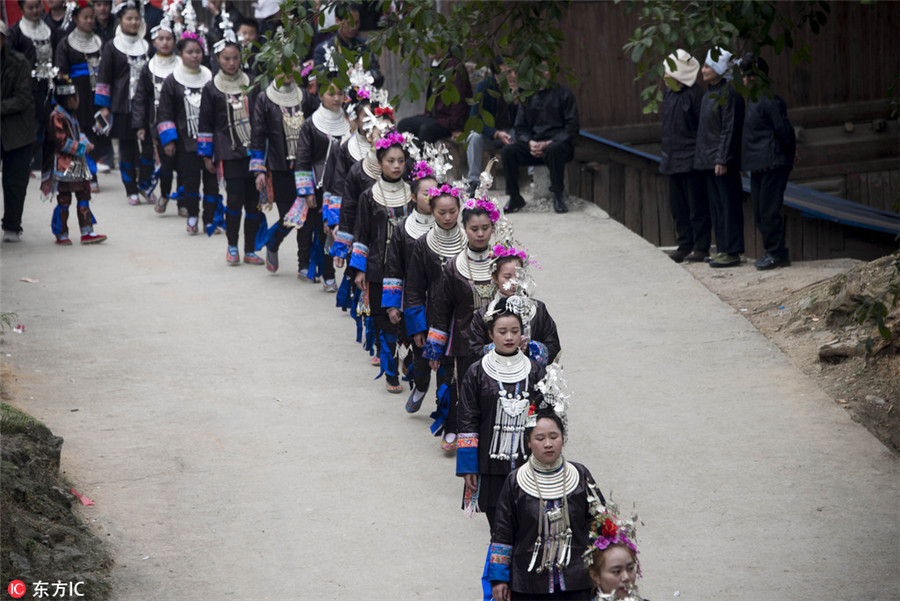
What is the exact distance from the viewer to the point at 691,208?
1188 cm

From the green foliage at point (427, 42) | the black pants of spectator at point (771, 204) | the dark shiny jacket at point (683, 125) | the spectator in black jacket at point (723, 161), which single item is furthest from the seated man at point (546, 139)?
the green foliage at point (427, 42)

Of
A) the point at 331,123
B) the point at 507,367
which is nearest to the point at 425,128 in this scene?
the point at 331,123

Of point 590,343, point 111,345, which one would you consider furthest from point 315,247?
point 590,343

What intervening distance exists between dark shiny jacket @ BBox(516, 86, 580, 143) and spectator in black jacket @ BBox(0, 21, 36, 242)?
508 cm

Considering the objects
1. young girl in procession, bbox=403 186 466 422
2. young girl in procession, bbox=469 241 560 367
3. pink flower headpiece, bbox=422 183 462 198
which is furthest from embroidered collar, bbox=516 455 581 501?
pink flower headpiece, bbox=422 183 462 198

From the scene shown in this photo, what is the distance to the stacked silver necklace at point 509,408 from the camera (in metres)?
6.05

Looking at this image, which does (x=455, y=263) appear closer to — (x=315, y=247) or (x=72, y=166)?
(x=315, y=247)

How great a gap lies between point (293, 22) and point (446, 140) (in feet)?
26.2

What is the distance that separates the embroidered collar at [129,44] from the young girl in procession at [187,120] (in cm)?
167

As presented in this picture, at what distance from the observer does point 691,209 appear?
11.9 m

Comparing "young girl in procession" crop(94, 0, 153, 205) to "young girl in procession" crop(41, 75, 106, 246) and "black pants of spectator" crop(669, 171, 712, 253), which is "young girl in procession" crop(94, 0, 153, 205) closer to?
"young girl in procession" crop(41, 75, 106, 246)

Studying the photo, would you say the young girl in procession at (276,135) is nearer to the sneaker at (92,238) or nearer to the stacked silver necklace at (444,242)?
the sneaker at (92,238)

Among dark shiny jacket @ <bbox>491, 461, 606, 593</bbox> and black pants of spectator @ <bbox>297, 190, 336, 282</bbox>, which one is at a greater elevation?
black pants of spectator @ <bbox>297, 190, 336, 282</bbox>

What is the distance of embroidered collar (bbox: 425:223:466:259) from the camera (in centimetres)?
790
